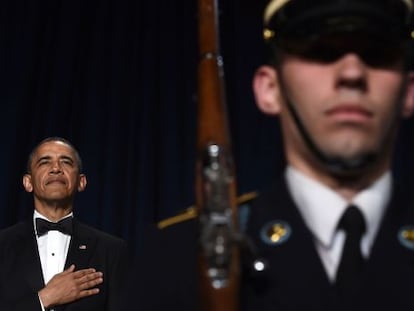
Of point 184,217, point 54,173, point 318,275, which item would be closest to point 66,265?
point 54,173

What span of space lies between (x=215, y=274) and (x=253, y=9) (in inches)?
86.4

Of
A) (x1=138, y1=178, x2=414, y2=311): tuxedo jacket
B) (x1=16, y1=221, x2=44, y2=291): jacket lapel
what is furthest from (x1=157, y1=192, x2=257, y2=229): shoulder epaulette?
(x1=16, y1=221, x2=44, y2=291): jacket lapel

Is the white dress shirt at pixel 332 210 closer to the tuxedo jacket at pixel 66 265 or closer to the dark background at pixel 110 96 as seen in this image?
the tuxedo jacket at pixel 66 265

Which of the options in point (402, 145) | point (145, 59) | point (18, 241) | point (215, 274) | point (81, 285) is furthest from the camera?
point (145, 59)

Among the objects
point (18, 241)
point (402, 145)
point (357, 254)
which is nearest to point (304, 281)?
point (357, 254)

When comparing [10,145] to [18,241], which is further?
[10,145]

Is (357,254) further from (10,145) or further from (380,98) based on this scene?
(10,145)

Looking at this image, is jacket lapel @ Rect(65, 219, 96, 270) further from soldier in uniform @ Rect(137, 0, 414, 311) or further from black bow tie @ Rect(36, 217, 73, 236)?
soldier in uniform @ Rect(137, 0, 414, 311)

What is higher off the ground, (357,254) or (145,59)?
(145,59)

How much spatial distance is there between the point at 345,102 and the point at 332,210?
93mm

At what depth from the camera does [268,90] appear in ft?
2.02

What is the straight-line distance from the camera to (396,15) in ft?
1.94

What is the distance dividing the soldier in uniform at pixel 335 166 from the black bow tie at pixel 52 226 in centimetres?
129

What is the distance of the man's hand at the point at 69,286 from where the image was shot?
166 cm
